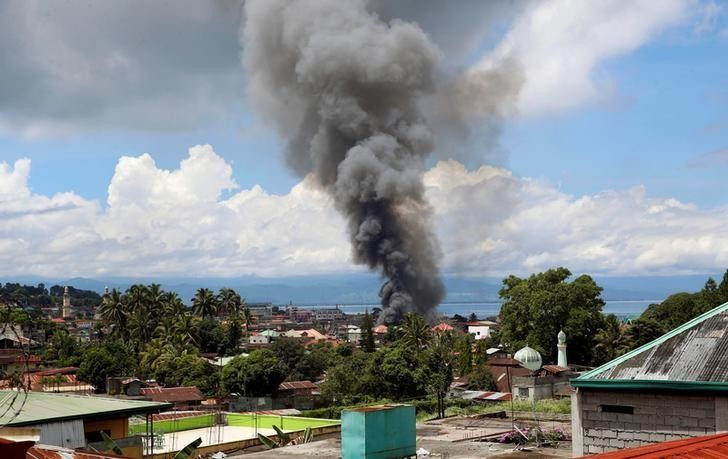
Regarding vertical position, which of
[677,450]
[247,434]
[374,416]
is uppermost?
[677,450]

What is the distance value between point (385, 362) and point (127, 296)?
31.0 metres

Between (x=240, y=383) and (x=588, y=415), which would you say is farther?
(x=240, y=383)

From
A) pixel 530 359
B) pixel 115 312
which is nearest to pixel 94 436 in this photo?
pixel 530 359

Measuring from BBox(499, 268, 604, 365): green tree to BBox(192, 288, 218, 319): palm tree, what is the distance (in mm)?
29979

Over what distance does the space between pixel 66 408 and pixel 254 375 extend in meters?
21.0

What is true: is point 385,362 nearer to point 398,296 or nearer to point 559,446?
point 559,446

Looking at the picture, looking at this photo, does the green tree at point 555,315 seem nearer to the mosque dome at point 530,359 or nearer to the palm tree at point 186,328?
the mosque dome at point 530,359

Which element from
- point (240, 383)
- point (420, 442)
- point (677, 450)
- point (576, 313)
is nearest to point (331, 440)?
point (420, 442)

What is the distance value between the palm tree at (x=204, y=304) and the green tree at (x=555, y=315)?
30.0m

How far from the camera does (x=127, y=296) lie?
59094 mm

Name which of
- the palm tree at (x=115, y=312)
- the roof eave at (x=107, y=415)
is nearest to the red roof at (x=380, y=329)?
the palm tree at (x=115, y=312)

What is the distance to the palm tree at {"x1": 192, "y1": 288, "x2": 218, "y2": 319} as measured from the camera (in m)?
66.2

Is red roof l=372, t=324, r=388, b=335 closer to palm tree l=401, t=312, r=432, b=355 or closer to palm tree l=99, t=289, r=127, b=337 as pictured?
palm tree l=401, t=312, r=432, b=355

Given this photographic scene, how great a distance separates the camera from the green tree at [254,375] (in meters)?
37.0
